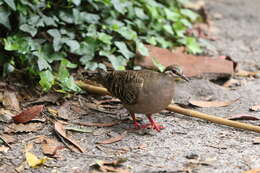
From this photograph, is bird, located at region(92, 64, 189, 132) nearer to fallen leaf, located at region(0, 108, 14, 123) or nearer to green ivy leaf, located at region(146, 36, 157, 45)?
fallen leaf, located at region(0, 108, 14, 123)

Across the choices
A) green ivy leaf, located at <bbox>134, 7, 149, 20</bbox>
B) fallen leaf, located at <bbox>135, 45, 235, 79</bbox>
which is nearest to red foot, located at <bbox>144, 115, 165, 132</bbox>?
fallen leaf, located at <bbox>135, 45, 235, 79</bbox>

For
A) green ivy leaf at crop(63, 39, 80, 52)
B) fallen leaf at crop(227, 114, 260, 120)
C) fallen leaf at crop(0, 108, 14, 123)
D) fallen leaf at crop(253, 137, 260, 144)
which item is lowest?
fallen leaf at crop(0, 108, 14, 123)

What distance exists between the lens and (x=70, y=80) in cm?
574

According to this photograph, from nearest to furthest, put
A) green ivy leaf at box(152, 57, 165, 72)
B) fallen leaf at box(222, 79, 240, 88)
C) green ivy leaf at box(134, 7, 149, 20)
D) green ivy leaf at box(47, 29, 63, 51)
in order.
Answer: green ivy leaf at box(47, 29, 63, 51) → green ivy leaf at box(152, 57, 165, 72) → fallen leaf at box(222, 79, 240, 88) → green ivy leaf at box(134, 7, 149, 20)

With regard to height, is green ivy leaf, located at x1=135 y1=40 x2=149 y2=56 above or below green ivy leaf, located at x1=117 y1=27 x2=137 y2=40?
below

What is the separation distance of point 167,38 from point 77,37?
1.70 m

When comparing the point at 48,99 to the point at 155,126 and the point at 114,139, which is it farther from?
the point at 155,126

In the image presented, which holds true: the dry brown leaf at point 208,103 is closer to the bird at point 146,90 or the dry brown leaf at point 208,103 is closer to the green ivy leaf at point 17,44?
the bird at point 146,90

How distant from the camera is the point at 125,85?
17.1 feet

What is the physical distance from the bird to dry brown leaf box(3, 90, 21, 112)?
1.07 meters

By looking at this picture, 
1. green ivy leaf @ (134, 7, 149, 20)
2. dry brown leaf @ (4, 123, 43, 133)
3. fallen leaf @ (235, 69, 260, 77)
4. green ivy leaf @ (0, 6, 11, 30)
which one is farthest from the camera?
green ivy leaf @ (134, 7, 149, 20)

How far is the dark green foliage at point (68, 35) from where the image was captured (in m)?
5.73

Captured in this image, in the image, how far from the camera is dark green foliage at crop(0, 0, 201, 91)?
226 inches

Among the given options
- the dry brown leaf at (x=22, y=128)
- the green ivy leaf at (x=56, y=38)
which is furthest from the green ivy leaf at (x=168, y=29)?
the dry brown leaf at (x=22, y=128)
